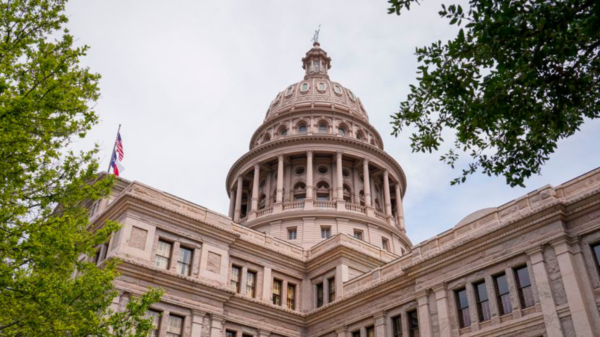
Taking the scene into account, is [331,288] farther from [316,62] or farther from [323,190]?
[316,62]

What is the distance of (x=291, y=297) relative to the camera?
39.0 meters

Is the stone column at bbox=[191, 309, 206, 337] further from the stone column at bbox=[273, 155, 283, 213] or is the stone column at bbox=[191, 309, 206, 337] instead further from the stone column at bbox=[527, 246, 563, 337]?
the stone column at bbox=[273, 155, 283, 213]

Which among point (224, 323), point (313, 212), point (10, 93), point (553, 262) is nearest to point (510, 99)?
point (10, 93)

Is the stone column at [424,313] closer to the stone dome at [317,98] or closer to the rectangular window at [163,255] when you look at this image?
the rectangular window at [163,255]

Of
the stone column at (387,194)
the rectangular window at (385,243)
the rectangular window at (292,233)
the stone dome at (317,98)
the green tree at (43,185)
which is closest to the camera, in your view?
the green tree at (43,185)

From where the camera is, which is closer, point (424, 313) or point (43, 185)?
point (43, 185)

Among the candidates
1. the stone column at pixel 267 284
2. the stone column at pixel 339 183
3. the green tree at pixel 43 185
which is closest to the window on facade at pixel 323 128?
the stone column at pixel 339 183

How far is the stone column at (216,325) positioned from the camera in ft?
105

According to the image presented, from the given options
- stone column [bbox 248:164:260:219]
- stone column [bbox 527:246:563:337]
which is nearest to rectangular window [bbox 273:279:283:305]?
stone column [bbox 248:164:260:219]

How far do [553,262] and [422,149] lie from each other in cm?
1505

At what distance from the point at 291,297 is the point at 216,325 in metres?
8.06

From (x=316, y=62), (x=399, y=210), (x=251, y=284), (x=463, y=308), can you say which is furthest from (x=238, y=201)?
(x=463, y=308)

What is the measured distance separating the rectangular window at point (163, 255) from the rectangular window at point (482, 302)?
62.9 ft

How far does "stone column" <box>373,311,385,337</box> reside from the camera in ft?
104
